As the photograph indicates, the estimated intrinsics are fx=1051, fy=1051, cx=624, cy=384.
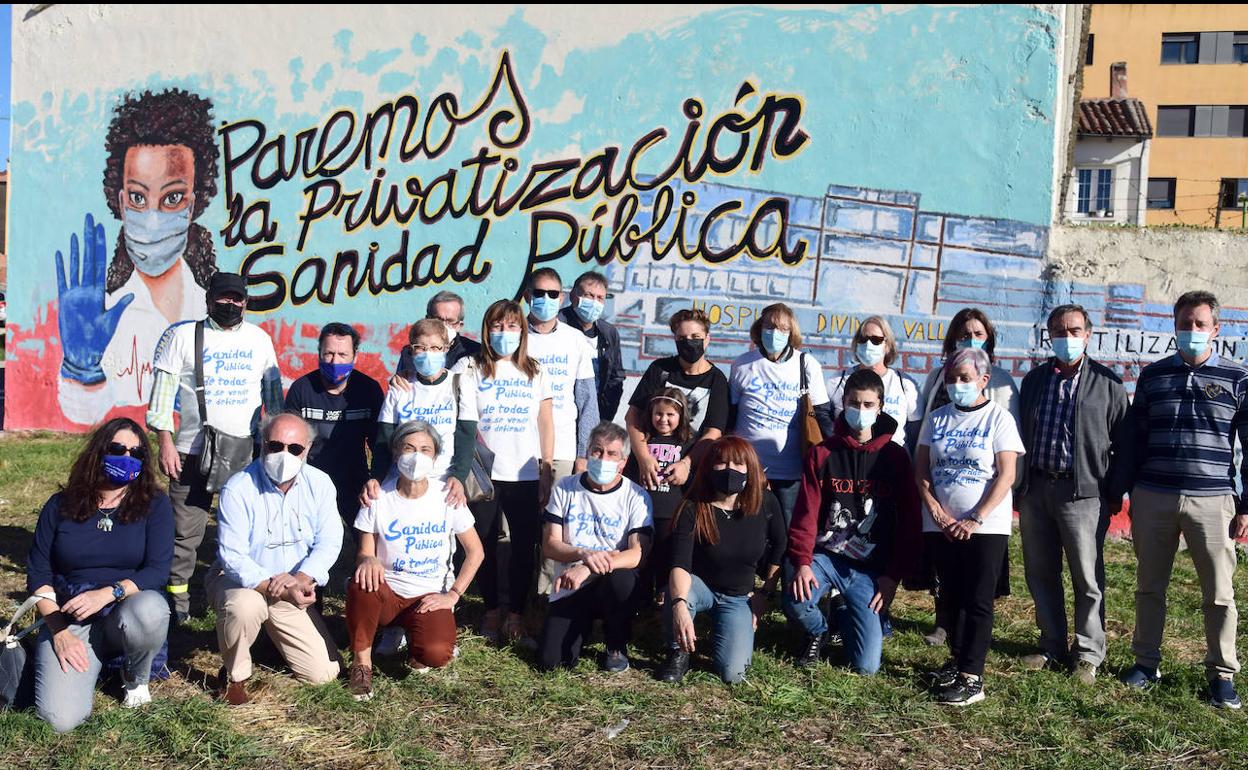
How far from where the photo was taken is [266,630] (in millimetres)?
4852

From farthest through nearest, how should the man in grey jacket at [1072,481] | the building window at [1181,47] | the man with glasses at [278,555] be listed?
the building window at [1181,47] < the man in grey jacket at [1072,481] < the man with glasses at [278,555]

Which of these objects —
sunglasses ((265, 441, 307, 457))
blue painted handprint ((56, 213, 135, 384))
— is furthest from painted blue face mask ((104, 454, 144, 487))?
blue painted handprint ((56, 213, 135, 384))

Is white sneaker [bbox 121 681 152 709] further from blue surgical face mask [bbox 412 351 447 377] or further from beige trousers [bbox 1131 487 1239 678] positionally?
beige trousers [bbox 1131 487 1239 678]

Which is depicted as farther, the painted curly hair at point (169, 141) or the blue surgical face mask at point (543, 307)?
the painted curly hair at point (169, 141)

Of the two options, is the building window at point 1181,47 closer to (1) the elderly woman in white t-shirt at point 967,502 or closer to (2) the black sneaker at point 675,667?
(1) the elderly woman in white t-shirt at point 967,502

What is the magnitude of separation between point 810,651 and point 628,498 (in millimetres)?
1185

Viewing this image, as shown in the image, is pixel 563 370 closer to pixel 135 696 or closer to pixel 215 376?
pixel 215 376

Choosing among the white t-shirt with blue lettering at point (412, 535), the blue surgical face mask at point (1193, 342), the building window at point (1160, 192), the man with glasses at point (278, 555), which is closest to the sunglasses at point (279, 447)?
the man with glasses at point (278, 555)

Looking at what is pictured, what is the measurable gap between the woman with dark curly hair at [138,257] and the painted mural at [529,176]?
29mm

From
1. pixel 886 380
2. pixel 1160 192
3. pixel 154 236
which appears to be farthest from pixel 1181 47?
pixel 886 380

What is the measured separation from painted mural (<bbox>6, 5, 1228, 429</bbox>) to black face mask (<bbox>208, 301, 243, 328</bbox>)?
4.27 meters

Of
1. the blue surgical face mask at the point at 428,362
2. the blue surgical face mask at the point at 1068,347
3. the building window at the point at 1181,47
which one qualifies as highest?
the building window at the point at 1181,47

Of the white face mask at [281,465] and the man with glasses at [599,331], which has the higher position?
the man with glasses at [599,331]

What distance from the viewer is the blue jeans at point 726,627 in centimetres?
502
